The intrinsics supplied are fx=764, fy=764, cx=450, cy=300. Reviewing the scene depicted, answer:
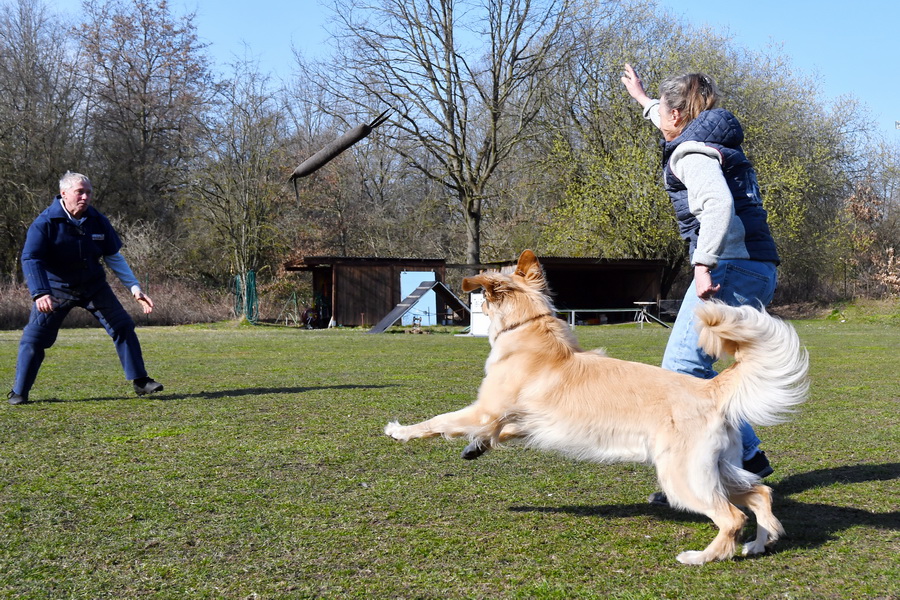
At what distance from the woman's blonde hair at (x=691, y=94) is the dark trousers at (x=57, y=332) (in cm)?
524

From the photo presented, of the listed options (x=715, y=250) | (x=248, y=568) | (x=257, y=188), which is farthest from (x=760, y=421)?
(x=257, y=188)

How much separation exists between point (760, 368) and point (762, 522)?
0.67 m

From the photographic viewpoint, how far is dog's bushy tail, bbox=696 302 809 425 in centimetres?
328

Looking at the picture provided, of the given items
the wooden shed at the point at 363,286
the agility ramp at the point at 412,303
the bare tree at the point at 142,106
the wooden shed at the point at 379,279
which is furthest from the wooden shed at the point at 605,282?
the bare tree at the point at 142,106

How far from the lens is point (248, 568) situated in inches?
117

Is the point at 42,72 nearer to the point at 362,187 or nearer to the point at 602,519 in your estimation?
the point at 362,187

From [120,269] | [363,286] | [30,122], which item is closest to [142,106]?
[30,122]

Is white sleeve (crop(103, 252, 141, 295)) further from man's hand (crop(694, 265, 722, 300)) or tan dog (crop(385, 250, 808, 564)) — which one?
man's hand (crop(694, 265, 722, 300))

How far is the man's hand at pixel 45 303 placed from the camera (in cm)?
682

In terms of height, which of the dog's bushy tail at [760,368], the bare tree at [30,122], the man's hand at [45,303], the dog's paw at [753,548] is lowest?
the dog's paw at [753,548]

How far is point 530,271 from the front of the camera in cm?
434

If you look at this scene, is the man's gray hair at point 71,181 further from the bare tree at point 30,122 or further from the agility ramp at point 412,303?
the bare tree at point 30,122

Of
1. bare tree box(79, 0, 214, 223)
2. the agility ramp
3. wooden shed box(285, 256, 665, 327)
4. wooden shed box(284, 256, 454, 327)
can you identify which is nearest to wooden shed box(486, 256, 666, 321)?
wooden shed box(285, 256, 665, 327)

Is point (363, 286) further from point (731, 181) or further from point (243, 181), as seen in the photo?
point (731, 181)
